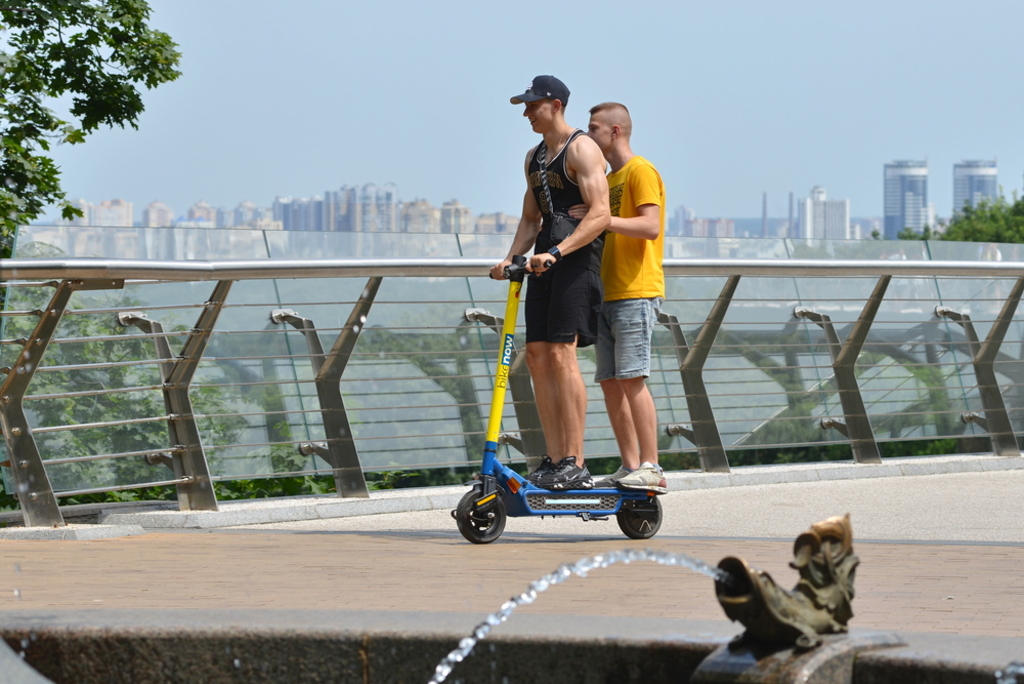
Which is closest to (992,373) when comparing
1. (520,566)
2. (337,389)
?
(337,389)

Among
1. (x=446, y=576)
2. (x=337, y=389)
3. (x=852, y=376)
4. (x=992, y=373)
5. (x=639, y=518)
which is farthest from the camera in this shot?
(x=992, y=373)

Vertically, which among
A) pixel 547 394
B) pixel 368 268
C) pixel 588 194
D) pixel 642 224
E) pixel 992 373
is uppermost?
pixel 588 194

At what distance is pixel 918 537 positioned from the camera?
548 centimetres

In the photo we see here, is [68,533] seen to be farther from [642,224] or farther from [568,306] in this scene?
[642,224]

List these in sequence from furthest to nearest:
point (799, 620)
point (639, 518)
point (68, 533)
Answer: point (639, 518) → point (68, 533) → point (799, 620)

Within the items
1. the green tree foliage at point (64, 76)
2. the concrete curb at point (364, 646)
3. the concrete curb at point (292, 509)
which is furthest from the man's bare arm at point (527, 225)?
the green tree foliage at point (64, 76)

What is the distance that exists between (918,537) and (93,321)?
347cm

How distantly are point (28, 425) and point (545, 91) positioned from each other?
2.36 meters

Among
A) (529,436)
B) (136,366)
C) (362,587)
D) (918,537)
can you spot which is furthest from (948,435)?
(362,587)

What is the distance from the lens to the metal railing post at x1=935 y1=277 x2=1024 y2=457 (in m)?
8.92

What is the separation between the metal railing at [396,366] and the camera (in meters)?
5.90

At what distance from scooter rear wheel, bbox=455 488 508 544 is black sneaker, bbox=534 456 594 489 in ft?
0.66

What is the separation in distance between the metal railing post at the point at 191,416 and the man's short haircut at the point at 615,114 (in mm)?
1712

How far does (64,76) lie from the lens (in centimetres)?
2177
